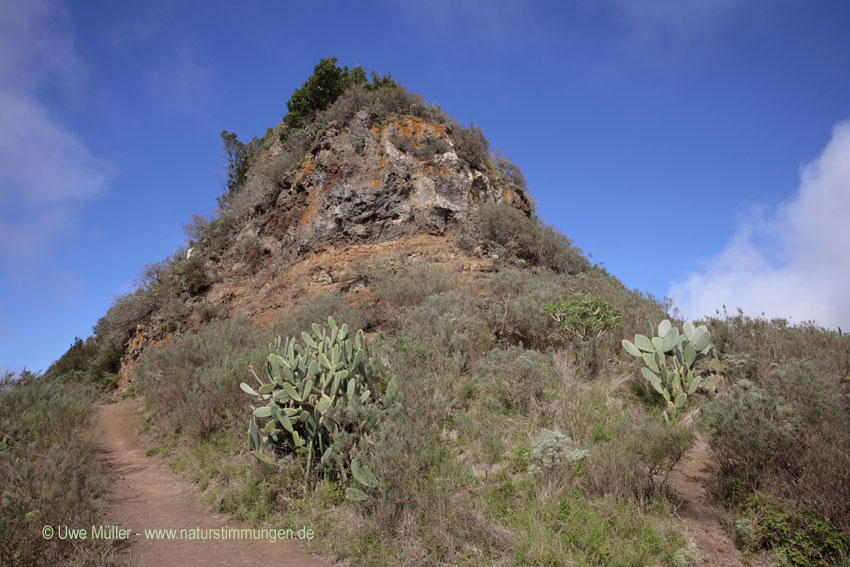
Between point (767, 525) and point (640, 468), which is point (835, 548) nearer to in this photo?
point (767, 525)

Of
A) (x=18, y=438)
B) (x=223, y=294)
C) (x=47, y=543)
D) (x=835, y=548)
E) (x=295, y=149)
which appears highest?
(x=295, y=149)

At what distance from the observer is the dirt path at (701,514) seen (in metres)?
3.07

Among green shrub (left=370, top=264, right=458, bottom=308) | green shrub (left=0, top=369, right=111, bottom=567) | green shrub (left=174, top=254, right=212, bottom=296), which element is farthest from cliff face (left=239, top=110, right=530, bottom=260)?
green shrub (left=0, top=369, right=111, bottom=567)

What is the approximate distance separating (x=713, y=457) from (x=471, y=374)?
3269 mm

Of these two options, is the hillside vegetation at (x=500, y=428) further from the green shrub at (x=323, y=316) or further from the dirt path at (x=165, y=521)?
the dirt path at (x=165, y=521)

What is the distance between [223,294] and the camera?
1404 cm

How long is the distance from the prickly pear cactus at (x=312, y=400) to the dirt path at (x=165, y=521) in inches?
30.3

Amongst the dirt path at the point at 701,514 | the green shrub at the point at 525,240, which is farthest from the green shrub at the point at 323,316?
the dirt path at the point at 701,514

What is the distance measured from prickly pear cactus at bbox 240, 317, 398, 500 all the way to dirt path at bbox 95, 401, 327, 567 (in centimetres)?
77

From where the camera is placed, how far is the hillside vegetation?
321 cm

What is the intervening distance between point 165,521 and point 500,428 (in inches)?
148

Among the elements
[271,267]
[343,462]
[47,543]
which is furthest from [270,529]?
[271,267]

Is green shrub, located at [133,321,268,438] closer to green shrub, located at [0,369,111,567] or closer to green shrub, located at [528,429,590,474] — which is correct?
green shrub, located at [0,369,111,567]

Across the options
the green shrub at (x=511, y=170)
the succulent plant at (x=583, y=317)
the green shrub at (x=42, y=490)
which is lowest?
the green shrub at (x=42, y=490)
